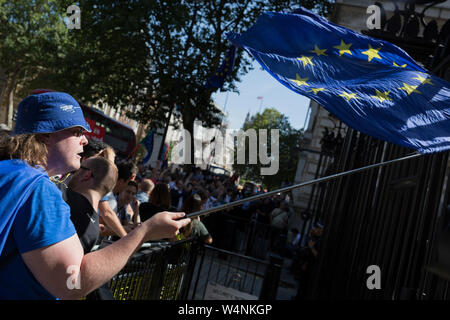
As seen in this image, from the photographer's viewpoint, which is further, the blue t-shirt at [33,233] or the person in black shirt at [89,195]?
the person in black shirt at [89,195]

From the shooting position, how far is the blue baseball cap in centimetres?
188

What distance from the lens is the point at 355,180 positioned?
18.6ft

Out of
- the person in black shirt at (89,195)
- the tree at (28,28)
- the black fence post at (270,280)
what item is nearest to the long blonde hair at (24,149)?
the person in black shirt at (89,195)

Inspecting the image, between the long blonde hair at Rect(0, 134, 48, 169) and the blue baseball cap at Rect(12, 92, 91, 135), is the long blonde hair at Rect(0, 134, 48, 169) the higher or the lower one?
the lower one

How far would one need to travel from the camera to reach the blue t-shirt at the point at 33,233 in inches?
63.6

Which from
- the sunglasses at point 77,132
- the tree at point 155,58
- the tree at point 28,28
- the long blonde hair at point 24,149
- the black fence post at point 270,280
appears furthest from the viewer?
the tree at point 28,28

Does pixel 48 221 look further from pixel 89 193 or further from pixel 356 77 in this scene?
pixel 356 77

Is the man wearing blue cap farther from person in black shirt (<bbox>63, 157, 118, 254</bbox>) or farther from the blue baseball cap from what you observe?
person in black shirt (<bbox>63, 157, 118, 254</bbox>)

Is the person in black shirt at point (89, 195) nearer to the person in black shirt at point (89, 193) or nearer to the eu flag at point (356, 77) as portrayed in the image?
the person in black shirt at point (89, 193)

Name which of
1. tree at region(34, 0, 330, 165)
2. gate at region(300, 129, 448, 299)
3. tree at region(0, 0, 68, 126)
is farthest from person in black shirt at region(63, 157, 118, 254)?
tree at region(0, 0, 68, 126)

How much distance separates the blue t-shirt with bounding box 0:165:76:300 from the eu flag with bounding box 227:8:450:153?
1.91m

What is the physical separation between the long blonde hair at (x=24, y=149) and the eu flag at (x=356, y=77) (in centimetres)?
185
